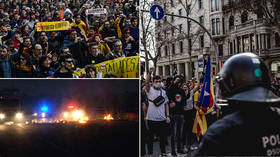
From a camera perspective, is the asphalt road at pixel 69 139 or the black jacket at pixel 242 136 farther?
the asphalt road at pixel 69 139

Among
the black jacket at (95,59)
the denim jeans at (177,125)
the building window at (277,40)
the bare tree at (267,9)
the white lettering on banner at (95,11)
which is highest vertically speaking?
the bare tree at (267,9)

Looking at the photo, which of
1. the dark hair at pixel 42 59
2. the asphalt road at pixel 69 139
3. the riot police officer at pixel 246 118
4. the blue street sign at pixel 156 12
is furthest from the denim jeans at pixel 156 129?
the riot police officer at pixel 246 118

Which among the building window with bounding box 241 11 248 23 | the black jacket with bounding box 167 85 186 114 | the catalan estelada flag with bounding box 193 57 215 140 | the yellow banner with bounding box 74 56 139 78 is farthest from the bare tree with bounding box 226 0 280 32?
the yellow banner with bounding box 74 56 139 78

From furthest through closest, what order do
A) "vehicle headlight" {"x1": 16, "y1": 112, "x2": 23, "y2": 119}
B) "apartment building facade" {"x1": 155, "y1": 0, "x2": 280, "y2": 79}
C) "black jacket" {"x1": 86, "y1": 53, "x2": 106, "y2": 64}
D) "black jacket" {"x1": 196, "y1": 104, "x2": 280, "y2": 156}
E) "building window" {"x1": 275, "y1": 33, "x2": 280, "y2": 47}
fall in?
1. "apartment building facade" {"x1": 155, "y1": 0, "x2": 280, "y2": 79}
2. "building window" {"x1": 275, "y1": 33, "x2": 280, "y2": 47}
3. "black jacket" {"x1": 86, "y1": 53, "x2": 106, "y2": 64}
4. "vehicle headlight" {"x1": 16, "y1": 112, "x2": 23, "y2": 119}
5. "black jacket" {"x1": 196, "y1": 104, "x2": 280, "y2": 156}

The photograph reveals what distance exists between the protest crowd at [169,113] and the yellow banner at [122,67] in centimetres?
77

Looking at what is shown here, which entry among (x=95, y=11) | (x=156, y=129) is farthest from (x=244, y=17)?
(x=95, y=11)

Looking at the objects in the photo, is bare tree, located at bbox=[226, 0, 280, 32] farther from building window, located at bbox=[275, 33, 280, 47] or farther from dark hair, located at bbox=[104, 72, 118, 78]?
dark hair, located at bbox=[104, 72, 118, 78]

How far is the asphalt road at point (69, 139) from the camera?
188 inches

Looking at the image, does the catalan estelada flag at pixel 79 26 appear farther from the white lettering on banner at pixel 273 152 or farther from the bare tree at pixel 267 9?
the bare tree at pixel 267 9

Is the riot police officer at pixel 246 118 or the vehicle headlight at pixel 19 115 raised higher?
the riot police officer at pixel 246 118

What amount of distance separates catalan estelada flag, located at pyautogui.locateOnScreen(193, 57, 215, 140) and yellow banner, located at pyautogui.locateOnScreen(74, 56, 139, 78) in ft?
5.07

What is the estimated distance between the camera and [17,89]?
15.4 ft

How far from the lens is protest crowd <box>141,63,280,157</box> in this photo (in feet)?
19.1

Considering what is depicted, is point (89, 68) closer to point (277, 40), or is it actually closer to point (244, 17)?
point (277, 40)
